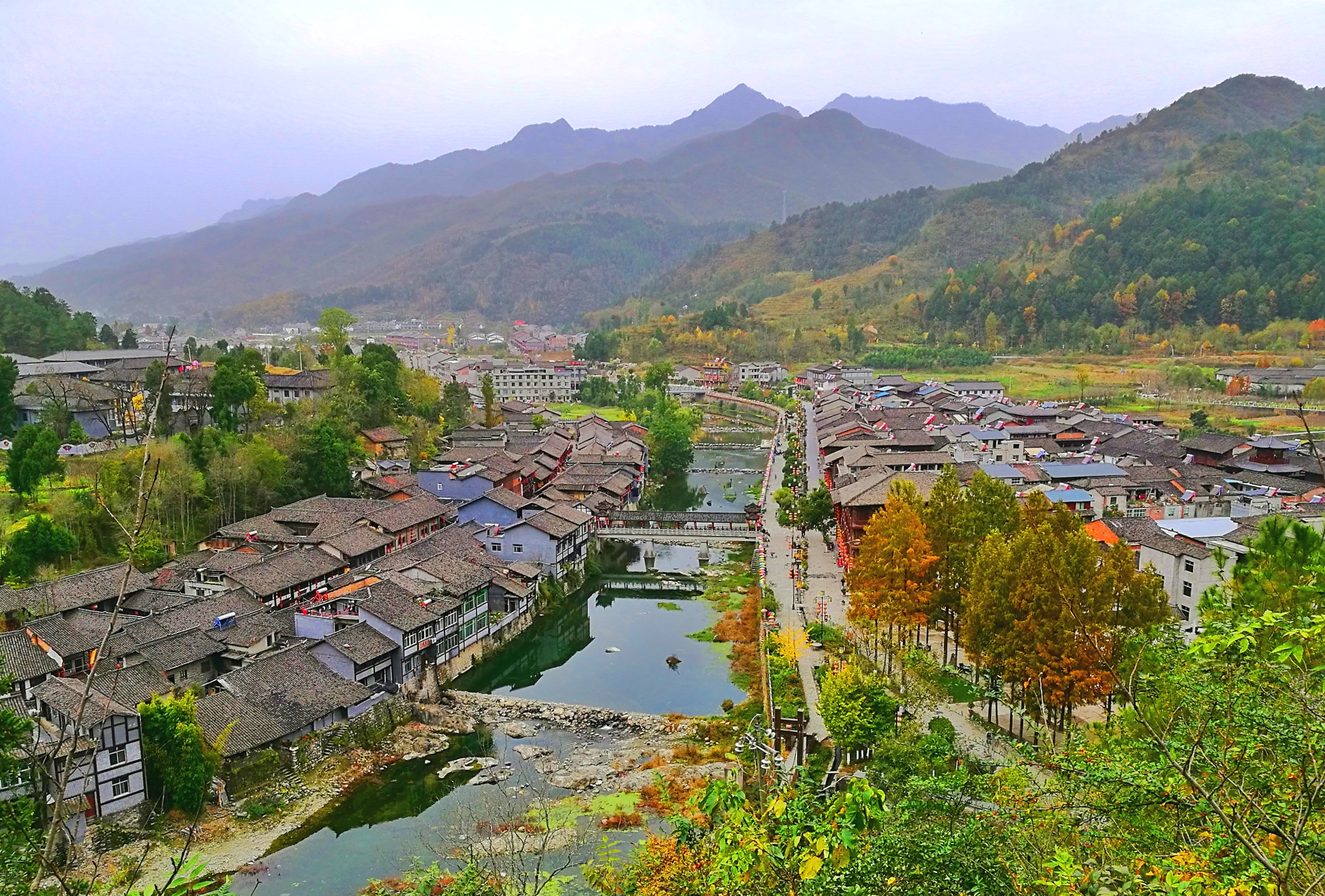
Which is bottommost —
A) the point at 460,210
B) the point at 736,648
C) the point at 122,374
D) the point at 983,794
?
the point at 736,648

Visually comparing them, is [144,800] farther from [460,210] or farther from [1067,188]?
[460,210]

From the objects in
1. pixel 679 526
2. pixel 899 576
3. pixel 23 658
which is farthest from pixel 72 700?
pixel 679 526

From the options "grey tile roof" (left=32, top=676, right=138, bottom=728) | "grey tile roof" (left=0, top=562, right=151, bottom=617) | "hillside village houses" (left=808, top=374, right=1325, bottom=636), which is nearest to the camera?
"grey tile roof" (left=32, top=676, right=138, bottom=728)

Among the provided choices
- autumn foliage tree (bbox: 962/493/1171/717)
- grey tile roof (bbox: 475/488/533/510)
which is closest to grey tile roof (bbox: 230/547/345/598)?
grey tile roof (bbox: 475/488/533/510)

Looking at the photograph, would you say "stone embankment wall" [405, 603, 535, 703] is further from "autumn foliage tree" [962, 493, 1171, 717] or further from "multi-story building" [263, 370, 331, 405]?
"multi-story building" [263, 370, 331, 405]

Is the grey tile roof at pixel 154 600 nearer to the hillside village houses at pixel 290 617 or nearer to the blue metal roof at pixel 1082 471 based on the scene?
→ the hillside village houses at pixel 290 617

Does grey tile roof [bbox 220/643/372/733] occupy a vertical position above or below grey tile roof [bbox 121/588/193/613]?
below

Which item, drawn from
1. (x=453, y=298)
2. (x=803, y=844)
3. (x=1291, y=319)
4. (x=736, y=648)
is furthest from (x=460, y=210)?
(x=803, y=844)

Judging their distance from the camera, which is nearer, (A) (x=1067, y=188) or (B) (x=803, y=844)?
(B) (x=803, y=844)
